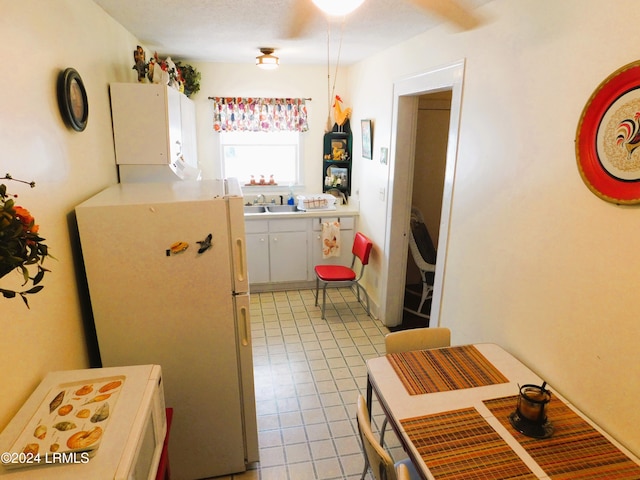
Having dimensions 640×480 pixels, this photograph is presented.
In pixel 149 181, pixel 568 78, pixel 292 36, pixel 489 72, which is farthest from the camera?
pixel 292 36

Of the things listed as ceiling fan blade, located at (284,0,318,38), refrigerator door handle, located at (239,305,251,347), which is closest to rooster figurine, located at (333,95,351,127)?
ceiling fan blade, located at (284,0,318,38)

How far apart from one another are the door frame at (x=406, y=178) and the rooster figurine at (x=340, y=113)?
1317mm

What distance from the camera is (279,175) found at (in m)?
4.85

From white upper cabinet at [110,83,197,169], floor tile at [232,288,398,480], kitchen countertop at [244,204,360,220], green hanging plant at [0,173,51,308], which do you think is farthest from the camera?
kitchen countertop at [244,204,360,220]

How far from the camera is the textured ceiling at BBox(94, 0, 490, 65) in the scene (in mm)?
2166

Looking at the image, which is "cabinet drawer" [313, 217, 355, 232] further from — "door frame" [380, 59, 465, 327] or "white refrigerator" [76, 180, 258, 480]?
"white refrigerator" [76, 180, 258, 480]

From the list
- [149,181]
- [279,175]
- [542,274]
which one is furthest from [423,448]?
[279,175]

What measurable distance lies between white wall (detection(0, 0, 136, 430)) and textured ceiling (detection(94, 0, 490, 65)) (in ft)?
1.36

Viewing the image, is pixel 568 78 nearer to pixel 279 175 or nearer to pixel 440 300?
pixel 440 300

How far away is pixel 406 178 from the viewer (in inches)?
133

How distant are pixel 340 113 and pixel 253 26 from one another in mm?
2025

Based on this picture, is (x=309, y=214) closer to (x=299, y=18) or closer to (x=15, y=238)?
(x=299, y=18)

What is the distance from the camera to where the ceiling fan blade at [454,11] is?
2.07 metres

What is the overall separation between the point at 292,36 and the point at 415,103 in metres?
1.10
